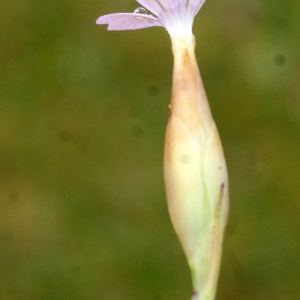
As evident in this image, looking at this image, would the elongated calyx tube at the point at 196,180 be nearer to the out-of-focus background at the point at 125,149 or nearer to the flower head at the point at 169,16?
the flower head at the point at 169,16

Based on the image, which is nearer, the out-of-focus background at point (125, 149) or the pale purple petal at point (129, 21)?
the pale purple petal at point (129, 21)

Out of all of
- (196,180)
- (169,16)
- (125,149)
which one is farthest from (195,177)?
(125,149)

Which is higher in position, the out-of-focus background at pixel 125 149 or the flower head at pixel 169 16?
the flower head at pixel 169 16

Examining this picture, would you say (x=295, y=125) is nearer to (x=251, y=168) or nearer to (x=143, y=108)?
(x=251, y=168)

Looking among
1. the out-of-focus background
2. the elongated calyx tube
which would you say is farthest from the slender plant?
the out-of-focus background

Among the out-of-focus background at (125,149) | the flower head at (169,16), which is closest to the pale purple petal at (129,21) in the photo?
the flower head at (169,16)

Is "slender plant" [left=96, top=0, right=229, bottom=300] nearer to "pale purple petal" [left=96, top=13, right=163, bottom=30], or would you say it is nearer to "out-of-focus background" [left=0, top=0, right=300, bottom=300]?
"pale purple petal" [left=96, top=13, right=163, bottom=30]

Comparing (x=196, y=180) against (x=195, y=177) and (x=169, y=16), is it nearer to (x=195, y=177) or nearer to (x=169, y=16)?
(x=195, y=177)

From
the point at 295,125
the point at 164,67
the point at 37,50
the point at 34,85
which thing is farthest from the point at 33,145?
the point at 295,125
